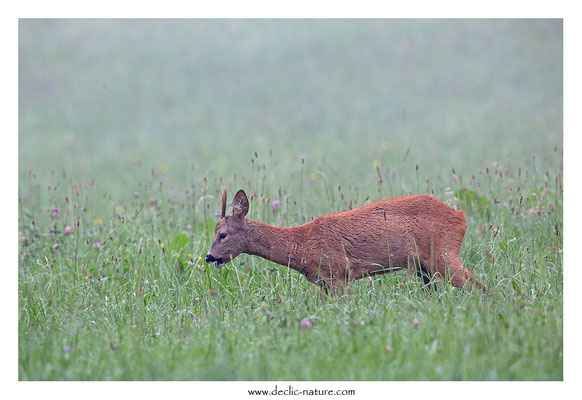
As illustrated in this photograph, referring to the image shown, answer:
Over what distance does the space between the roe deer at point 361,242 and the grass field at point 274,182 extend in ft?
0.64

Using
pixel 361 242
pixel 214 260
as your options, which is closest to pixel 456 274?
pixel 361 242

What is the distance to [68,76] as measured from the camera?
1778 cm

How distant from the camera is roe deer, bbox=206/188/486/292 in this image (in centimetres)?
529

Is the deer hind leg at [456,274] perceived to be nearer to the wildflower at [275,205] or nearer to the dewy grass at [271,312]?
the dewy grass at [271,312]

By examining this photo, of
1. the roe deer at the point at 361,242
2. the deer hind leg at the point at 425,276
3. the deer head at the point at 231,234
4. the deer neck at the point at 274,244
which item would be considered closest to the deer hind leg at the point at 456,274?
the roe deer at the point at 361,242

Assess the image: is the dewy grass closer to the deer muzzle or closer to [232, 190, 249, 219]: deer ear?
the deer muzzle

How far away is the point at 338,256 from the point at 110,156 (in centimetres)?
961

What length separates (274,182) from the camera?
30.8ft

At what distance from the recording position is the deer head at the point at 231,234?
5.39 metres

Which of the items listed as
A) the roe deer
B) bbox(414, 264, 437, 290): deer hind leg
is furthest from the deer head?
bbox(414, 264, 437, 290): deer hind leg

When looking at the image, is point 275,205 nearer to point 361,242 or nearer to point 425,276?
point 361,242
